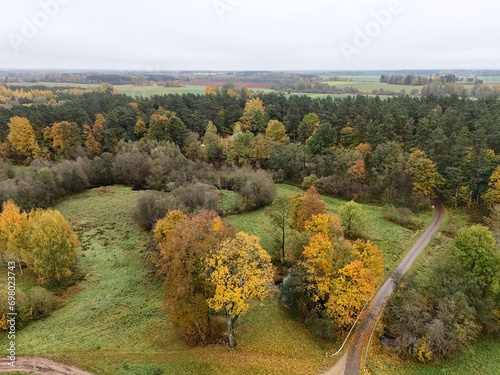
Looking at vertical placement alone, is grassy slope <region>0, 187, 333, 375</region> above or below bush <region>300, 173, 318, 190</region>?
below

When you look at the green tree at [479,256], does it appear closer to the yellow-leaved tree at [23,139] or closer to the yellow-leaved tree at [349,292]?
the yellow-leaved tree at [349,292]

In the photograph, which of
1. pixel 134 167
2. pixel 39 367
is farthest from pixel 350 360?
pixel 134 167

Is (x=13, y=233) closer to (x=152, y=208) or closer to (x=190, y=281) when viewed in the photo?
(x=152, y=208)

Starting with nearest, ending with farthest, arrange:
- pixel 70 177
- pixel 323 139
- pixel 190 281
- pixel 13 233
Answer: pixel 190 281
pixel 13 233
pixel 70 177
pixel 323 139

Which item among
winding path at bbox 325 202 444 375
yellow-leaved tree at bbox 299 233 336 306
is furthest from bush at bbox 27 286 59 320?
winding path at bbox 325 202 444 375

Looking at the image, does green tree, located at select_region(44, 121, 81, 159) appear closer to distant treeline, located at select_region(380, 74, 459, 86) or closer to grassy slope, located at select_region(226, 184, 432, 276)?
grassy slope, located at select_region(226, 184, 432, 276)

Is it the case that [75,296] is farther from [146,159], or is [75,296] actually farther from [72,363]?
[146,159]

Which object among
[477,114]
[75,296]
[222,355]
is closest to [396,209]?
[477,114]
